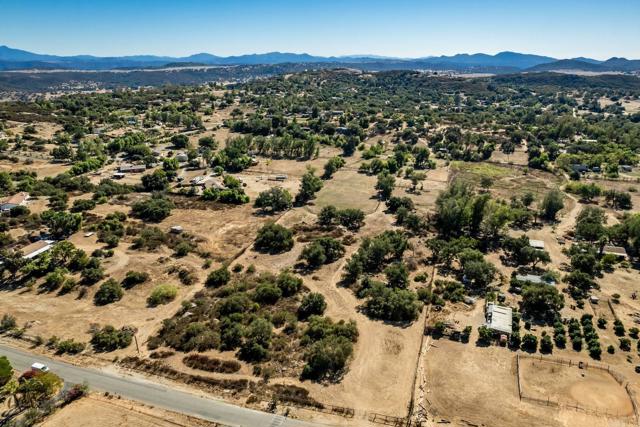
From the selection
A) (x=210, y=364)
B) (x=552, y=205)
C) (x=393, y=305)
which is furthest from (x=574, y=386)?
(x=552, y=205)

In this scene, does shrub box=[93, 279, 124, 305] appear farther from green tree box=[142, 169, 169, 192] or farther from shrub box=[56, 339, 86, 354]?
green tree box=[142, 169, 169, 192]

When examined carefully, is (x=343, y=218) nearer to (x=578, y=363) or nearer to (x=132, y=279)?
(x=132, y=279)

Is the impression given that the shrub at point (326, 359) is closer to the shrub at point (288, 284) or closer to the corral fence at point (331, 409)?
the corral fence at point (331, 409)

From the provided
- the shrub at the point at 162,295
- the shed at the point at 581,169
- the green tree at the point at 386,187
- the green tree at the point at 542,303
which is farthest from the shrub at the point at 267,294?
the shed at the point at 581,169

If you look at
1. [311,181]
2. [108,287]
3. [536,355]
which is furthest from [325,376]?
[311,181]

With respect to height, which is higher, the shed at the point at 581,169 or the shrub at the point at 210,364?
the shed at the point at 581,169
